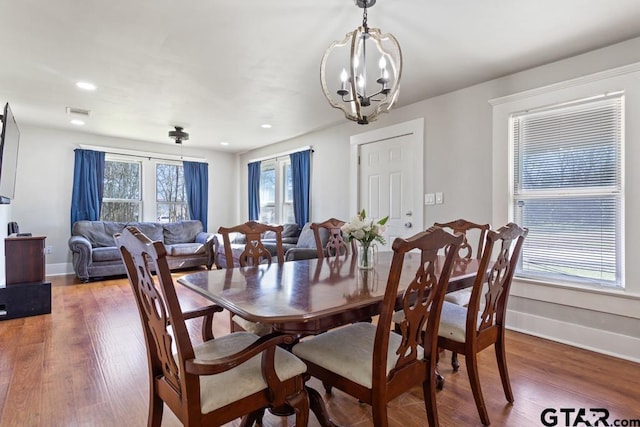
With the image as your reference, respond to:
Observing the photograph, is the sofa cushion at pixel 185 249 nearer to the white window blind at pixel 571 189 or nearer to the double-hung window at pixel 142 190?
the double-hung window at pixel 142 190

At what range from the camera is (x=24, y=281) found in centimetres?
350

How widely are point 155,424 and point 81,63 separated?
9.80 ft

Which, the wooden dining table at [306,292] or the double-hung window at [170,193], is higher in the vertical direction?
the double-hung window at [170,193]

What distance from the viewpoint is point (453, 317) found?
6.07 ft

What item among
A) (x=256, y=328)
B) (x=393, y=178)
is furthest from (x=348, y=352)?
(x=393, y=178)

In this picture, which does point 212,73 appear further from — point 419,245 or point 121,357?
point 419,245

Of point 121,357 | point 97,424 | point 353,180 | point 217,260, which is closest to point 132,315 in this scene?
point 121,357

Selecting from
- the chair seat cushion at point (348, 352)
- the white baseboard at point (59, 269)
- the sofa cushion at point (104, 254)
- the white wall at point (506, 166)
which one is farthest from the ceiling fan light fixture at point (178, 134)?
the chair seat cushion at point (348, 352)

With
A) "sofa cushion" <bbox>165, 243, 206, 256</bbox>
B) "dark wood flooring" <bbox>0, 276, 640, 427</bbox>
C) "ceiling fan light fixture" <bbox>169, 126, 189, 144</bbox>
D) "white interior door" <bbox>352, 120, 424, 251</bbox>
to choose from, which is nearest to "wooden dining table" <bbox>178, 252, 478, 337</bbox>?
"dark wood flooring" <bbox>0, 276, 640, 427</bbox>

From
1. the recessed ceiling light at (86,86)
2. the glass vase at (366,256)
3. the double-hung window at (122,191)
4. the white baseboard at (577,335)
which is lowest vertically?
the white baseboard at (577,335)

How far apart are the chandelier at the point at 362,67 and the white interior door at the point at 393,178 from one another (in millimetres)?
537

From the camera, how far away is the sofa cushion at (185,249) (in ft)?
18.7

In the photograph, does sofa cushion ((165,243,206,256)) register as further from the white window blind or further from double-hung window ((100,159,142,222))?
the white window blind

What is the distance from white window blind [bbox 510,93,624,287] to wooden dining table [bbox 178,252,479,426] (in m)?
1.27
